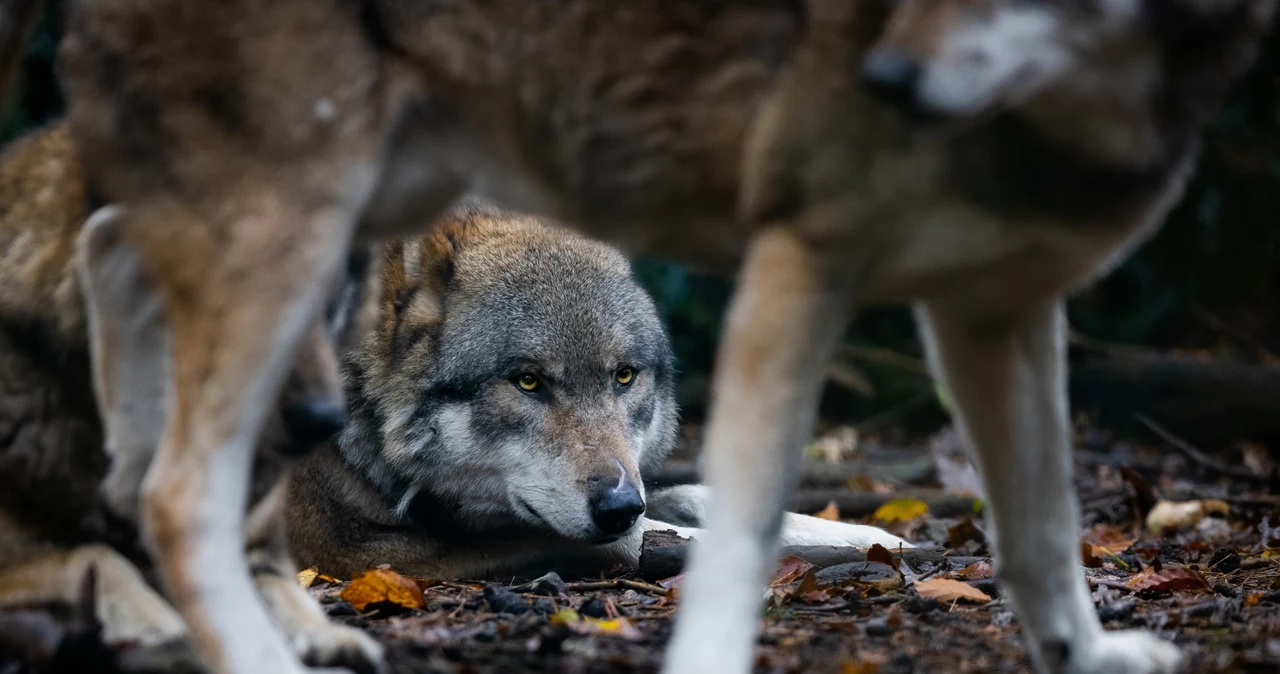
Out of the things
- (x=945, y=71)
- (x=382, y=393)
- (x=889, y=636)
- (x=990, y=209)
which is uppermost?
(x=945, y=71)

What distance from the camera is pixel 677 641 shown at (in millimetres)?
2465

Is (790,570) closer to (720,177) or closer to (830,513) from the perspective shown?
(830,513)

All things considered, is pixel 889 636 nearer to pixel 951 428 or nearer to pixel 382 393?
pixel 382 393

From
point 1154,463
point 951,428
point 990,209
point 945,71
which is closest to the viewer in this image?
point 945,71

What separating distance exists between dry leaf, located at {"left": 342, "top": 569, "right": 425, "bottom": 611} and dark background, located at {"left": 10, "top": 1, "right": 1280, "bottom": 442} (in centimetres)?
572

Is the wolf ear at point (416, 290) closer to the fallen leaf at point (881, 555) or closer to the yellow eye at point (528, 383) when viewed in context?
the yellow eye at point (528, 383)

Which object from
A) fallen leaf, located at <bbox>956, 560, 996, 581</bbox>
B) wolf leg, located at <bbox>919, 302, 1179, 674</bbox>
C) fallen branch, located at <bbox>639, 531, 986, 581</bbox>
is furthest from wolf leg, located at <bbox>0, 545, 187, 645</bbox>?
fallen leaf, located at <bbox>956, 560, 996, 581</bbox>

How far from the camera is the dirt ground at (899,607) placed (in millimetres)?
3020

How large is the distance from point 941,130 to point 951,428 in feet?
22.5

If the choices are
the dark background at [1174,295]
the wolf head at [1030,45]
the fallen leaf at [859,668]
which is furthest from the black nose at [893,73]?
the dark background at [1174,295]

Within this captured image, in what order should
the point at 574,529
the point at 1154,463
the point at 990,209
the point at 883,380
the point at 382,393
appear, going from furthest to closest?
1. the point at 883,380
2. the point at 1154,463
3. the point at 382,393
4. the point at 574,529
5. the point at 990,209

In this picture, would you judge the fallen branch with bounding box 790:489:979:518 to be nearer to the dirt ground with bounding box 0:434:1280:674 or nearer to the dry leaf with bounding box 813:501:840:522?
the dry leaf with bounding box 813:501:840:522

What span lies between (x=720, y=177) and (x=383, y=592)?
189 centimetres

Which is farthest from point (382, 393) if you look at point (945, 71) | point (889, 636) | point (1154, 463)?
point (1154, 463)
